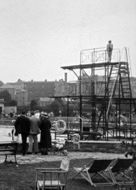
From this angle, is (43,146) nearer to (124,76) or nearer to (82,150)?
(82,150)

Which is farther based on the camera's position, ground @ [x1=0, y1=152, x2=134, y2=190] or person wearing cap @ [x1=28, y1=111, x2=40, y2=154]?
person wearing cap @ [x1=28, y1=111, x2=40, y2=154]

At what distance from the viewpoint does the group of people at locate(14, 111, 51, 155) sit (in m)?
16.3

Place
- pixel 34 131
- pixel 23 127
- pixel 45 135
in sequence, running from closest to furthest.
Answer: pixel 23 127, pixel 34 131, pixel 45 135

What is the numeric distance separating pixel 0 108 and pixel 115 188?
12503 cm

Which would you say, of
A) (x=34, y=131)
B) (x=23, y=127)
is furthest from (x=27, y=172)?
(x=34, y=131)

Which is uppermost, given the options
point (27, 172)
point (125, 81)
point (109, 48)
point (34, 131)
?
point (109, 48)

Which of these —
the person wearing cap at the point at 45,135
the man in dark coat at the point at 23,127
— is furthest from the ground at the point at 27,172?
the man in dark coat at the point at 23,127

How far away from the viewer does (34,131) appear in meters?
16.7

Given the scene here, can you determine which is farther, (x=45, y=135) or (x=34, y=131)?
(x=45, y=135)

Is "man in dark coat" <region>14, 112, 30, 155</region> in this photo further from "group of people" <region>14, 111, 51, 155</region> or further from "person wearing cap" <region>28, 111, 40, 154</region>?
"person wearing cap" <region>28, 111, 40, 154</region>

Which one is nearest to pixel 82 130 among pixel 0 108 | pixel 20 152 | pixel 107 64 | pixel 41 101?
pixel 107 64

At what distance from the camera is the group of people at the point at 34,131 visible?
16.3 meters

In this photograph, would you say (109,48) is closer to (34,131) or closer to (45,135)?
(45,135)

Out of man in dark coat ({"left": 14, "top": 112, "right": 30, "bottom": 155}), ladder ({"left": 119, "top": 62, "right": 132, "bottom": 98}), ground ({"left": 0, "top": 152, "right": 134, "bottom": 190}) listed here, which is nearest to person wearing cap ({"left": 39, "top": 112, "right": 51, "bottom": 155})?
ground ({"left": 0, "top": 152, "right": 134, "bottom": 190})
